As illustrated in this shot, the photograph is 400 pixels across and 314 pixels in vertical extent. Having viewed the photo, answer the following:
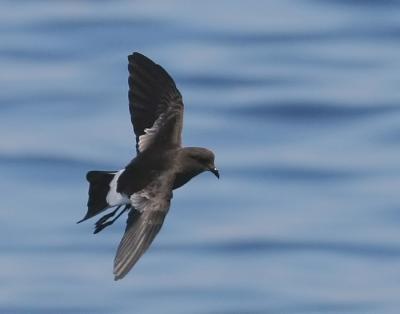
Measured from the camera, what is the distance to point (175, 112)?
36.0ft

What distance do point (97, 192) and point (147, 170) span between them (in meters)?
0.30

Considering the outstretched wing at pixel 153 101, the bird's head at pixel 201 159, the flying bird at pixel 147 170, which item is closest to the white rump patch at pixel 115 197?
the flying bird at pixel 147 170

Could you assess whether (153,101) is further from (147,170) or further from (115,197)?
(115,197)

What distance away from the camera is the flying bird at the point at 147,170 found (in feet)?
32.2

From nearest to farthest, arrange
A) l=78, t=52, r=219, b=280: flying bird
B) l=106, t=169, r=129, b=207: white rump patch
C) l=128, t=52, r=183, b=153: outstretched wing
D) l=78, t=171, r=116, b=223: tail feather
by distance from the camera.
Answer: l=78, t=52, r=219, b=280: flying bird, l=106, t=169, r=129, b=207: white rump patch, l=78, t=171, r=116, b=223: tail feather, l=128, t=52, r=183, b=153: outstretched wing

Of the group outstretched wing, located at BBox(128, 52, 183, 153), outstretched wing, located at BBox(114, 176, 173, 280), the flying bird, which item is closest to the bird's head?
the flying bird

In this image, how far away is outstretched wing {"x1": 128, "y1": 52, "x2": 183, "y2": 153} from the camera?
35.7ft

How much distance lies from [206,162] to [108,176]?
20.7 inches

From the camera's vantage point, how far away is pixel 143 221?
389 inches

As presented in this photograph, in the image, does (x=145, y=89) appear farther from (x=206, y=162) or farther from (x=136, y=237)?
(x=136, y=237)

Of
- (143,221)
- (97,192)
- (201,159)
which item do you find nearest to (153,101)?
(201,159)

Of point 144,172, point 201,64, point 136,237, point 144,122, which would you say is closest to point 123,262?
point 136,237

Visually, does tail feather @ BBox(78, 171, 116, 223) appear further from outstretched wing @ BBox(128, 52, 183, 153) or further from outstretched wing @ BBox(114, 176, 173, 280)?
outstretched wing @ BBox(128, 52, 183, 153)

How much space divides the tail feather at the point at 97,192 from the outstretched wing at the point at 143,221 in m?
0.27
